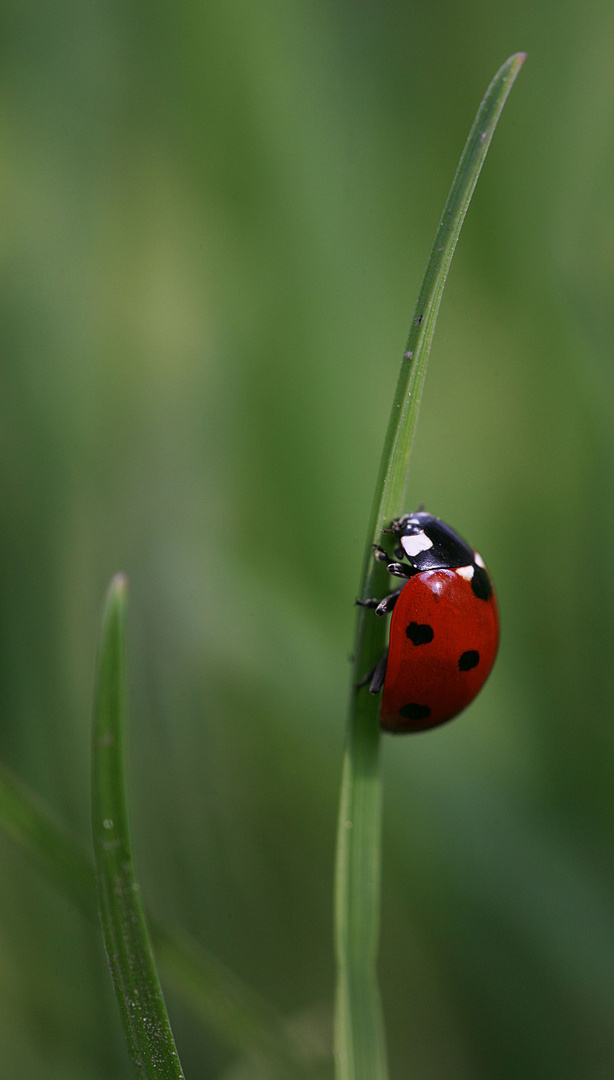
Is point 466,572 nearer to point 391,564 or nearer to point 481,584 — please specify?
point 481,584

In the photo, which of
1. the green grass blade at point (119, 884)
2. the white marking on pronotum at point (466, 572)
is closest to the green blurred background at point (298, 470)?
the white marking on pronotum at point (466, 572)

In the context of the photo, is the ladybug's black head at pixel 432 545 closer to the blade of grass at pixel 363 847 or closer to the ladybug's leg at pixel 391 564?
the ladybug's leg at pixel 391 564

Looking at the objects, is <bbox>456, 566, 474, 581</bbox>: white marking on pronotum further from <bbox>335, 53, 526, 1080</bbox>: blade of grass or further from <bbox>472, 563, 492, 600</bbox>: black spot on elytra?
<bbox>335, 53, 526, 1080</bbox>: blade of grass

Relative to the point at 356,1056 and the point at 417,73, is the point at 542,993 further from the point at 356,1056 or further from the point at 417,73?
the point at 417,73

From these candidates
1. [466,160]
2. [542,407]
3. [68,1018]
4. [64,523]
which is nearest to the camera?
[466,160]

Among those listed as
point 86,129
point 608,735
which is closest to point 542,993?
point 608,735

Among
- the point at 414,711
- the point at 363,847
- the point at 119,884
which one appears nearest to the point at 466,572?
the point at 414,711
